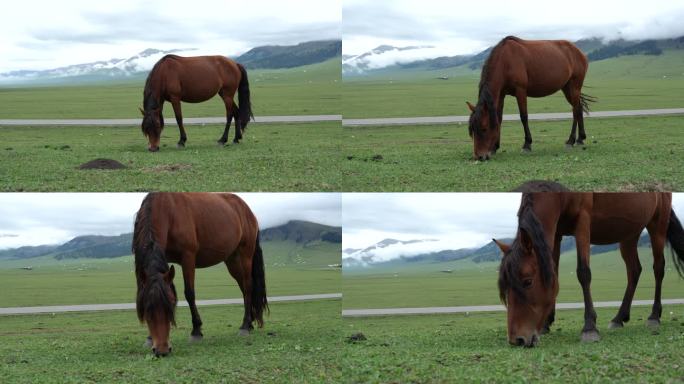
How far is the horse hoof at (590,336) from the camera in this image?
34.2ft

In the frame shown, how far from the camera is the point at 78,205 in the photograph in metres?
13.1

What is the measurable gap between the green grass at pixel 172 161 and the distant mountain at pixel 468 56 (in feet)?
5.78

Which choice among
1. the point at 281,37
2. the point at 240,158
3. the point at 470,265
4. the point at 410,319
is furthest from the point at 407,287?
the point at 281,37

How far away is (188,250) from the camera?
12.3 metres

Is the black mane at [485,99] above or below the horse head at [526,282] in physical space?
above

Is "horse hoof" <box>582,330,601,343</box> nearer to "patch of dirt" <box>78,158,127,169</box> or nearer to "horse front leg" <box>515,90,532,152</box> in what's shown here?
"horse front leg" <box>515,90,532,152</box>

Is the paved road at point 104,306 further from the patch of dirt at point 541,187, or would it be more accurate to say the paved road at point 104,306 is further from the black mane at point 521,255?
the black mane at point 521,255

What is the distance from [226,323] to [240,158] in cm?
319

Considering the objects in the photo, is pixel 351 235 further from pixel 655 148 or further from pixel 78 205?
pixel 655 148

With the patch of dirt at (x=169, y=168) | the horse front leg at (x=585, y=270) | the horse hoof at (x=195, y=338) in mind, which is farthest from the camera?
the patch of dirt at (x=169, y=168)

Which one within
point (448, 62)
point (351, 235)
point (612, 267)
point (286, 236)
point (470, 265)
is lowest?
point (612, 267)

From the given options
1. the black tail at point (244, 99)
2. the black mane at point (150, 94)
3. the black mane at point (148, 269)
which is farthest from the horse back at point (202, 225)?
the black tail at point (244, 99)

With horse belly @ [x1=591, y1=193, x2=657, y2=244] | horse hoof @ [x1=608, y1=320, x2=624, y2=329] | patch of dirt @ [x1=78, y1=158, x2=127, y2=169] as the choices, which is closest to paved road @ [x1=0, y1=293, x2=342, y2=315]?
patch of dirt @ [x1=78, y1=158, x2=127, y2=169]

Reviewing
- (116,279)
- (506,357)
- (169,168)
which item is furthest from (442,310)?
(116,279)
